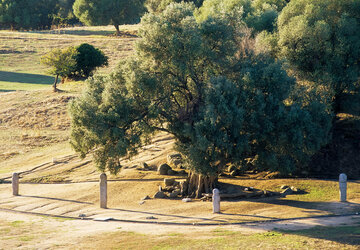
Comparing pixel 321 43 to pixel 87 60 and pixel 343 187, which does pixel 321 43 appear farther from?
pixel 87 60

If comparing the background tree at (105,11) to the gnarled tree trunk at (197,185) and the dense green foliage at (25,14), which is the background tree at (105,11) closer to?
the dense green foliage at (25,14)

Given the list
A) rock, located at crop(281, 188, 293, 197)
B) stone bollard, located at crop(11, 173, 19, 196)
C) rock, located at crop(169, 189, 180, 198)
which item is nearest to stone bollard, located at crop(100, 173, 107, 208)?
rock, located at crop(169, 189, 180, 198)

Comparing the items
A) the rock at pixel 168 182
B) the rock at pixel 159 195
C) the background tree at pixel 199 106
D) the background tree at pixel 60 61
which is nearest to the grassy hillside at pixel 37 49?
the background tree at pixel 60 61

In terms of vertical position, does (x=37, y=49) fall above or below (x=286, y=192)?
above

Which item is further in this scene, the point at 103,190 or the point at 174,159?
the point at 174,159

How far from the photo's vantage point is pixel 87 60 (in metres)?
55.5

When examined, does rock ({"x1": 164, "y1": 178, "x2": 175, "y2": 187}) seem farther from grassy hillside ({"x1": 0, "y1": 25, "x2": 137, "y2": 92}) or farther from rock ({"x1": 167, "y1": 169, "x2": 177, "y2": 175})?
grassy hillside ({"x1": 0, "y1": 25, "x2": 137, "y2": 92})

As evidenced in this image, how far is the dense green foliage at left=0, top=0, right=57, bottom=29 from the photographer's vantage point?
96.2m

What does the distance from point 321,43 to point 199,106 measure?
1212cm

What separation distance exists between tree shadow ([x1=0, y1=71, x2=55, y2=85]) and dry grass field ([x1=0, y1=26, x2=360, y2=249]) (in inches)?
722

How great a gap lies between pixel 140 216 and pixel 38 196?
7329 millimetres

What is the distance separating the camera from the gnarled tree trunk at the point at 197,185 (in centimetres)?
2633

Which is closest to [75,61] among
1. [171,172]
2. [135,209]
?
[171,172]

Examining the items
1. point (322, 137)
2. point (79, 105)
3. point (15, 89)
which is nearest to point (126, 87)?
point (79, 105)
